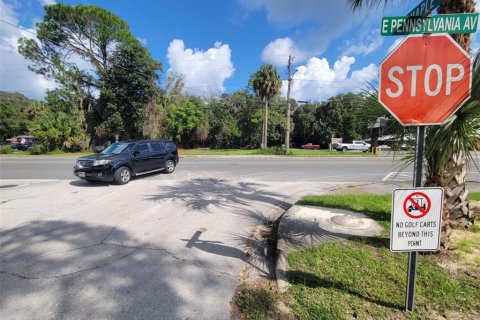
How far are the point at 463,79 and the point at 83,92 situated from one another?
3765cm

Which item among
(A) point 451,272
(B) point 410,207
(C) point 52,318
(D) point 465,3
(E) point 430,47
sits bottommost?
(C) point 52,318

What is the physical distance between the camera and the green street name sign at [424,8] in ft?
7.10

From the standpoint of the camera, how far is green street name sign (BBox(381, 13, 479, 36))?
6.99ft

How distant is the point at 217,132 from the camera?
132 ft

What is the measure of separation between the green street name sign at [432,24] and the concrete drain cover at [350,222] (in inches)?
133

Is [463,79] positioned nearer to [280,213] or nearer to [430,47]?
[430,47]

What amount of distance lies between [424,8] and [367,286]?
284cm

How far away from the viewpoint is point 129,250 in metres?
3.93

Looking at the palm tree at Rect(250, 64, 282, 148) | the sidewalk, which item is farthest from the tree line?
the sidewalk

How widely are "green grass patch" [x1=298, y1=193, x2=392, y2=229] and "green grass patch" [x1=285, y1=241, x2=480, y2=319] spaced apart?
70.5 inches

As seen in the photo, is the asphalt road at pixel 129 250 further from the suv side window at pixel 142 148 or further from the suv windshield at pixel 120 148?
the suv side window at pixel 142 148

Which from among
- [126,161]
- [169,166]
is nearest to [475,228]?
[126,161]

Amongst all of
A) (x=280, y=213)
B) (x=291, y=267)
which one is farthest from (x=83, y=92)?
(x=291, y=267)

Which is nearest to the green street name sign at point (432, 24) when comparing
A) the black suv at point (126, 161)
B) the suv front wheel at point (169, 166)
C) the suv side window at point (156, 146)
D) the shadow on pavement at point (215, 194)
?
the shadow on pavement at point (215, 194)
